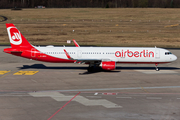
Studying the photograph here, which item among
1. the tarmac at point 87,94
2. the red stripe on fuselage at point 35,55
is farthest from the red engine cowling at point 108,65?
the red stripe on fuselage at point 35,55

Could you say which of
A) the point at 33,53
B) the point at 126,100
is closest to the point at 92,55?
the point at 33,53

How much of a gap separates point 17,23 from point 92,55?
86.8 metres

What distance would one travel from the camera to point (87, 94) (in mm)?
26781

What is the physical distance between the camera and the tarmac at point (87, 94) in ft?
67.9

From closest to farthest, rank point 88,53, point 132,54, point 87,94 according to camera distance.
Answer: point 87,94 → point 132,54 → point 88,53

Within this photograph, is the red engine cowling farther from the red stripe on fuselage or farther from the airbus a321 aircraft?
the red stripe on fuselage

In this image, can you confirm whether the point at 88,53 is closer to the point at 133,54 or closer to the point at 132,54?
the point at 132,54

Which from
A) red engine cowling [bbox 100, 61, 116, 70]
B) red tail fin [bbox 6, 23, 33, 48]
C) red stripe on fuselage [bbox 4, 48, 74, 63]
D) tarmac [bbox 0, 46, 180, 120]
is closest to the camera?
tarmac [bbox 0, 46, 180, 120]

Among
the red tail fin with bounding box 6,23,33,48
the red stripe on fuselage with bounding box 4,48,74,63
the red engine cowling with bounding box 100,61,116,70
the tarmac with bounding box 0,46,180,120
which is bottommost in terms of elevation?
the tarmac with bounding box 0,46,180,120

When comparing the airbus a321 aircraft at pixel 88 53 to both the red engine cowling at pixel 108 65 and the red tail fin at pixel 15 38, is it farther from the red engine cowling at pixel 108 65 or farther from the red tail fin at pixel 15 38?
the red engine cowling at pixel 108 65

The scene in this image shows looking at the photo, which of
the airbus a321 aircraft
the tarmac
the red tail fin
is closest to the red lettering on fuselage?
the airbus a321 aircraft

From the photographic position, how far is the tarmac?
20688 millimetres

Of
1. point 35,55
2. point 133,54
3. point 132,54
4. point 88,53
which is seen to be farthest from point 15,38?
point 133,54

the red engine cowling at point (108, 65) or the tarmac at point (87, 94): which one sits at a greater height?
the red engine cowling at point (108, 65)
